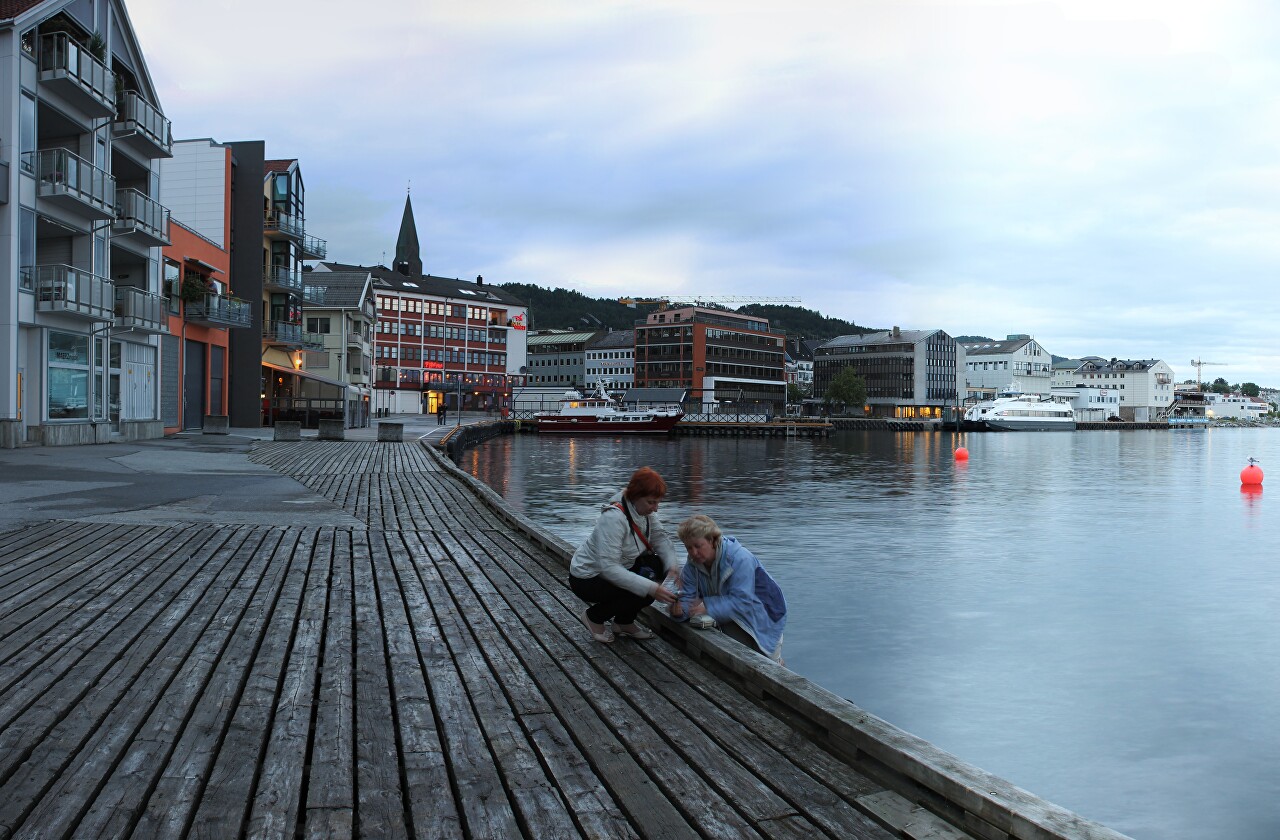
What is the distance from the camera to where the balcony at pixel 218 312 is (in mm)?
A: 37969

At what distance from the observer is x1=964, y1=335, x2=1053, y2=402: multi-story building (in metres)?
187

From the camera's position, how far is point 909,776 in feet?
14.4

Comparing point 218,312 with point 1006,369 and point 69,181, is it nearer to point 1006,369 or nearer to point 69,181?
point 69,181

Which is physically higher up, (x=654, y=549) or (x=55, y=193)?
(x=55, y=193)

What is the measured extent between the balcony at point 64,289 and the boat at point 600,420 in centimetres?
5391

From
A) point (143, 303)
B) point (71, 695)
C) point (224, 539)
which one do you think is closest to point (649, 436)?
point (143, 303)

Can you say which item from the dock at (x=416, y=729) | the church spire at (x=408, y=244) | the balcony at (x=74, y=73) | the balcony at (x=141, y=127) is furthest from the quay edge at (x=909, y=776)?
the church spire at (x=408, y=244)

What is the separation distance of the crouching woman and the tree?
487 ft

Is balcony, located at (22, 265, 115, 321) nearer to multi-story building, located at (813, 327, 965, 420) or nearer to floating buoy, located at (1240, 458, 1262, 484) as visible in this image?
floating buoy, located at (1240, 458, 1262, 484)

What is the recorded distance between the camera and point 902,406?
16488 centimetres

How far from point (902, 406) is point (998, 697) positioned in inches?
6316

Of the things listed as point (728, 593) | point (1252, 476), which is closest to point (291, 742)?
point (728, 593)

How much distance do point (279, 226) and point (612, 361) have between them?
116593 millimetres

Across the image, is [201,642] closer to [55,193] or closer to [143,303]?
[55,193]
